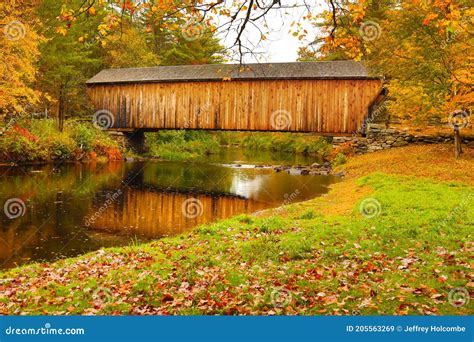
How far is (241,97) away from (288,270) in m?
20.9

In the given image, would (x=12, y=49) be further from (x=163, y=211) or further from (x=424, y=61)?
(x=424, y=61)

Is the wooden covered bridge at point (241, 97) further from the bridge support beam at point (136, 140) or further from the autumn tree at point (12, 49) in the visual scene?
the autumn tree at point (12, 49)

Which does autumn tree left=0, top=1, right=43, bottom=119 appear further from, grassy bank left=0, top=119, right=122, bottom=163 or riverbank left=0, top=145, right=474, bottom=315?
riverbank left=0, top=145, right=474, bottom=315

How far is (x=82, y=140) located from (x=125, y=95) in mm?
5544

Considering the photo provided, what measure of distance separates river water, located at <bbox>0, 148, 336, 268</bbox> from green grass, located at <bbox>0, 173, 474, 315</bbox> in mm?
1899

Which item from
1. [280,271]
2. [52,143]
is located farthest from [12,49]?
[280,271]

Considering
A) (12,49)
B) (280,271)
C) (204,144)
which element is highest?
(12,49)

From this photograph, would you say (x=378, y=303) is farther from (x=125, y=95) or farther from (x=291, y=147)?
(x=291, y=147)

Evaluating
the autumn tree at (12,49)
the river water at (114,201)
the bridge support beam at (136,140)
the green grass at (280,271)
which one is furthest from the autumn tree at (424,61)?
the bridge support beam at (136,140)

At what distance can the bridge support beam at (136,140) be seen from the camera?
3111 cm

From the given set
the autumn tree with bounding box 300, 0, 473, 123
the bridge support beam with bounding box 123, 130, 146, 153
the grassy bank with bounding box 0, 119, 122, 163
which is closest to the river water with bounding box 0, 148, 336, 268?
the grassy bank with bounding box 0, 119, 122, 163

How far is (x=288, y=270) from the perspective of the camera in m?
6.32

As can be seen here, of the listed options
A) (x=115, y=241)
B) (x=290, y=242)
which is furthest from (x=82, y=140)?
(x=290, y=242)

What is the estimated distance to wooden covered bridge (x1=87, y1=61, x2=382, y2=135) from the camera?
24203 millimetres
